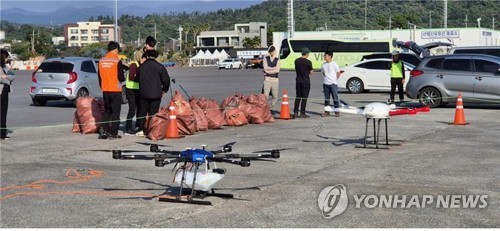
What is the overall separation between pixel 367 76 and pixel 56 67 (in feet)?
40.0

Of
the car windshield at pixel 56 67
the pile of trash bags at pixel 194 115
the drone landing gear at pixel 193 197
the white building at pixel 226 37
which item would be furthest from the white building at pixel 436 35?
the white building at pixel 226 37

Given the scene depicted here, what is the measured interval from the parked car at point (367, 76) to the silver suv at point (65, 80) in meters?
10.6

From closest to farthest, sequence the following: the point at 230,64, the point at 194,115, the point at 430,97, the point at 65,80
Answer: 1. the point at 194,115
2. the point at 430,97
3. the point at 65,80
4. the point at 230,64

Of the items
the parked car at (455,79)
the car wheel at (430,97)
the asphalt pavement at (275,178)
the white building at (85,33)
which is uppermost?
the white building at (85,33)

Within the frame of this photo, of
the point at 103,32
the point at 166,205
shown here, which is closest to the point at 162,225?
the point at 166,205

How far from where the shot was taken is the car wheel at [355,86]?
30.0 m

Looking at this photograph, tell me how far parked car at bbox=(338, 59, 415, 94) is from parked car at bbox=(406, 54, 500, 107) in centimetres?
696

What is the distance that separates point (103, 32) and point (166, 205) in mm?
187542

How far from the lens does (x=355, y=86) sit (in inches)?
1187

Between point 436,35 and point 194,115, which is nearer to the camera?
point 194,115

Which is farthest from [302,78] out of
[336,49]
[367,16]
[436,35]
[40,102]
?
[367,16]

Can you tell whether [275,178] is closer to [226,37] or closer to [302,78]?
[302,78]

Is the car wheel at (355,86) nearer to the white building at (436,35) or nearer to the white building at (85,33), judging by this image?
the white building at (436,35)

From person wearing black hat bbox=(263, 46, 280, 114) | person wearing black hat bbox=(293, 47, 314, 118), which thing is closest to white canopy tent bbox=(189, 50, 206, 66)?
person wearing black hat bbox=(263, 46, 280, 114)
